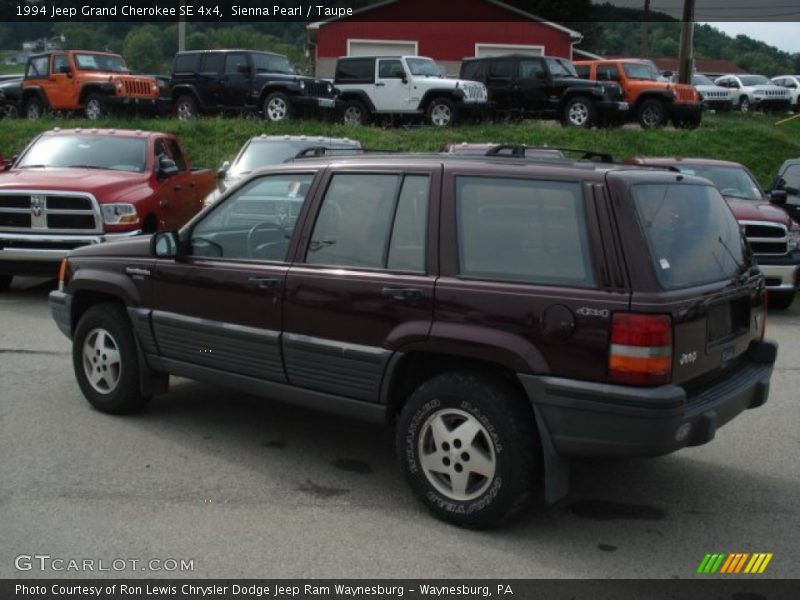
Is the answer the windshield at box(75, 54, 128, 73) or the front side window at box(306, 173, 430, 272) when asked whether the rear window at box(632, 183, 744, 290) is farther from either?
the windshield at box(75, 54, 128, 73)

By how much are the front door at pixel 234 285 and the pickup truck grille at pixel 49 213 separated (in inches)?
196

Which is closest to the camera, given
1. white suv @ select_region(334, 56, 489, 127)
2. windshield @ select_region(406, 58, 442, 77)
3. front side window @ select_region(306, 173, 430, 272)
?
front side window @ select_region(306, 173, 430, 272)

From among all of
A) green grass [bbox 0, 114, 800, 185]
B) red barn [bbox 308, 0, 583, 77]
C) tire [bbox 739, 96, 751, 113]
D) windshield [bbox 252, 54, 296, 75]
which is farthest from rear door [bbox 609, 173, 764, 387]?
red barn [bbox 308, 0, 583, 77]

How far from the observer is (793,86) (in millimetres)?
37188

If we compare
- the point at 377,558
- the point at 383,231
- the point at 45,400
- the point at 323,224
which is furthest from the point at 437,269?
the point at 45,400

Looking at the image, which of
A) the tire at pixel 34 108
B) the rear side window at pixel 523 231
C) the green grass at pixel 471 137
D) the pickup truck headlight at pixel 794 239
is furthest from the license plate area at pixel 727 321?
the tire at pixel 34 108

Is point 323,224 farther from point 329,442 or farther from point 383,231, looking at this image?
point 329,442

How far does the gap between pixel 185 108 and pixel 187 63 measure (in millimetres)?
1098

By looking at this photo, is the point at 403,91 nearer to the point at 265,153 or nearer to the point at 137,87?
the point at 137,87

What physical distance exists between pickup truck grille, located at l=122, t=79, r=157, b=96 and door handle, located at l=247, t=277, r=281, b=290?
→ 18.0m

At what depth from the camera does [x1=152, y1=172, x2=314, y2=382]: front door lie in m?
5.19

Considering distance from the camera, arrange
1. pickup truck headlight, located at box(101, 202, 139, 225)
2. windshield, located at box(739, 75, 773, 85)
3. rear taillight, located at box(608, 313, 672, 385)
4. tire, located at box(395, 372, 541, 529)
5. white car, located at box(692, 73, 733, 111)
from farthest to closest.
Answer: windshield, located at box(739, 75, 773, 85) → white car, located at box(692, 73, 733, 111) → pickup truck headlight, located at box(101, 202, 139, 225) → tire, located at box(395, 372, 541, 529) → rear taillight, located at box(608, 313, 672, 385)

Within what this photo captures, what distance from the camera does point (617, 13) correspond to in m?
68.8

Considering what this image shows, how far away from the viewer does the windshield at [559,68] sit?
21.9 meters
